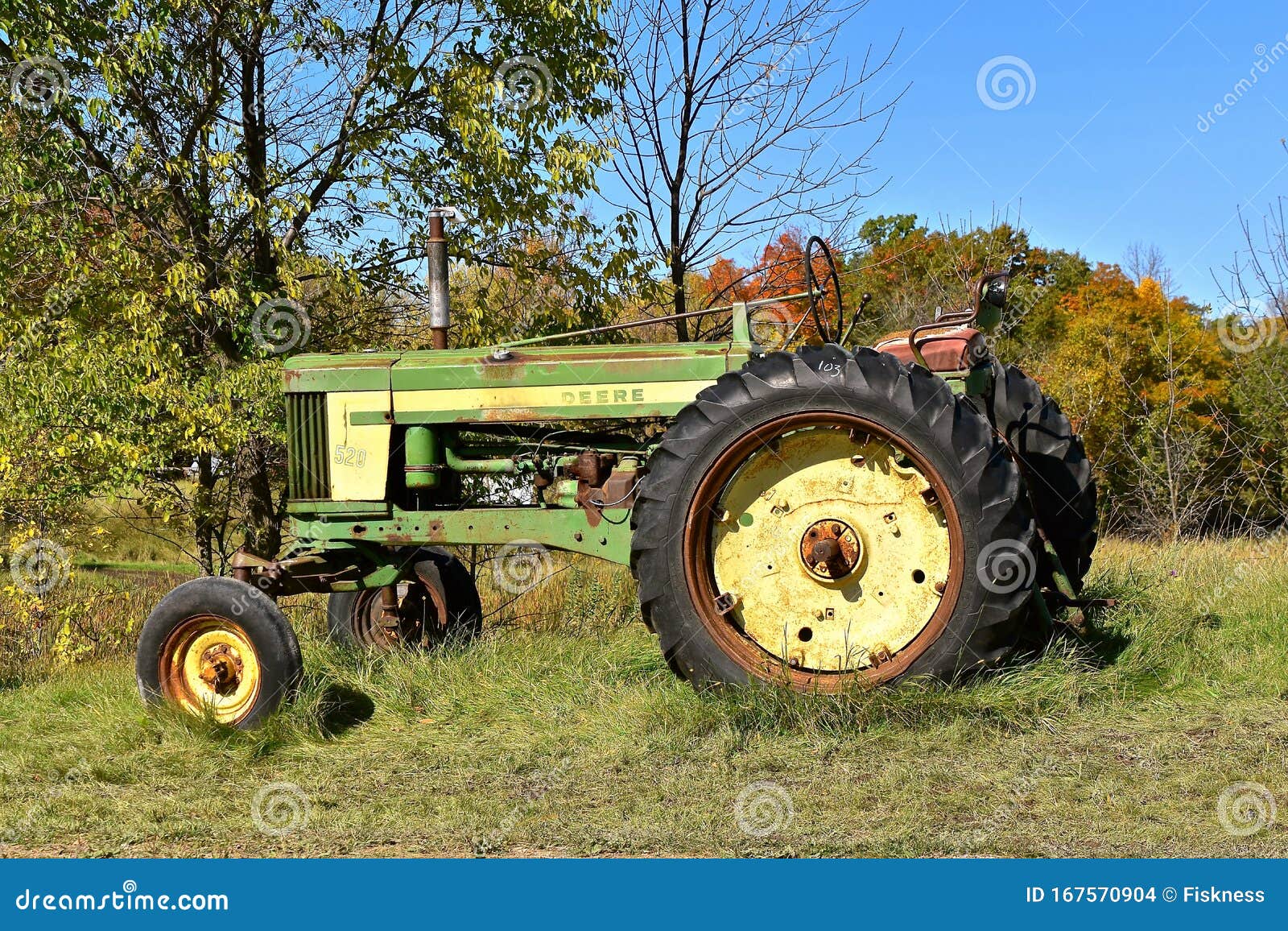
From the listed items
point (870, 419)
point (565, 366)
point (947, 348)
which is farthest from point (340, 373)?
point (947, 348)

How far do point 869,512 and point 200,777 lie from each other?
3017 mm

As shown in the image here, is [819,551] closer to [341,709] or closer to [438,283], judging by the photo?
[341,709]

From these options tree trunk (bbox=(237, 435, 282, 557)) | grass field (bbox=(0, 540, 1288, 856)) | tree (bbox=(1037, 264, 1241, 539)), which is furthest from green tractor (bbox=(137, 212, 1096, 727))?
tree (bbox=(1037, 264, 1241, 539))

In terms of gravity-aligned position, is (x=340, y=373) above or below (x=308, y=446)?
above

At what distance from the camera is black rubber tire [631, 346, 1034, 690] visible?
193 inches

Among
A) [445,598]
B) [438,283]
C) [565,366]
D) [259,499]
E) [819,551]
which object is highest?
[438,283]

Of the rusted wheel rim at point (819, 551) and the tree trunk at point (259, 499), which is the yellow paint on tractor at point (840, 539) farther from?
the tree trunk at point (259, 499)

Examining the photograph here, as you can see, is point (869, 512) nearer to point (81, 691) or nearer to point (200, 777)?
point (200, 777)

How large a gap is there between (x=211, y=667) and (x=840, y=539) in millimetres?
2982

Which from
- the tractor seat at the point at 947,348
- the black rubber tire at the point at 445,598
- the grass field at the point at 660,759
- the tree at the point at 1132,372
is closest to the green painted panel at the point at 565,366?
the tractor seat at the point at 947,348

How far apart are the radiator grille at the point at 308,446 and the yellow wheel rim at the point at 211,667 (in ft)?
3.08

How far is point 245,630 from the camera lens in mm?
5469

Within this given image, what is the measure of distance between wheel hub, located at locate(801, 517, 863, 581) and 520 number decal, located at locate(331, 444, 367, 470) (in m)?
2.37

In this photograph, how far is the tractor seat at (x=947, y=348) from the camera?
593 centimetres
